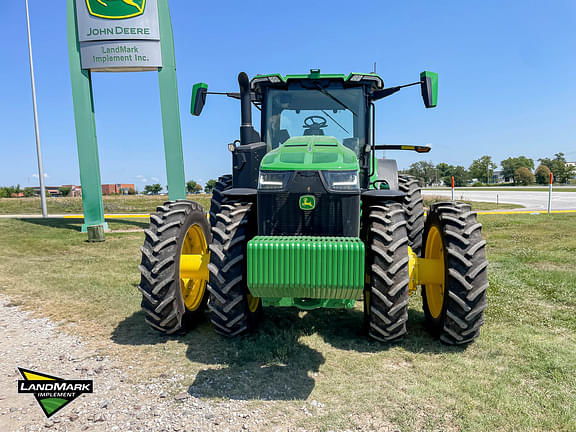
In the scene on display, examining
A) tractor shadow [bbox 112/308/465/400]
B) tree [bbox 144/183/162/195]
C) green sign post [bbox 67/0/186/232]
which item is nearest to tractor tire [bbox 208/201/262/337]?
tractor shadow [bbox 112/308/465/400]

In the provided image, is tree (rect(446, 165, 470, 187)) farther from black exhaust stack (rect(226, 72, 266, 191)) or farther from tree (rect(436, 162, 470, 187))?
black exhaust stack (rect(226, 72, 266, 191))

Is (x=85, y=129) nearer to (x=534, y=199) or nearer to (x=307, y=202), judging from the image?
(x=307, y=202)

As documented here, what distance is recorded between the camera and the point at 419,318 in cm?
490

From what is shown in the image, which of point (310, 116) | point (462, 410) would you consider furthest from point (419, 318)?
point (310, 116)

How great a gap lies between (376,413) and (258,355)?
129cm

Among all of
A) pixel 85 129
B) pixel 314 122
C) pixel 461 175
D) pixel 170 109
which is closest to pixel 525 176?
pixel 461 175

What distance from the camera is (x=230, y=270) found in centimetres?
374

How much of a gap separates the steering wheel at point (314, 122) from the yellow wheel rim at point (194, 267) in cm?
187

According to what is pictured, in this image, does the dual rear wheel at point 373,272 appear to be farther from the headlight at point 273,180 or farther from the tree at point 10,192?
the tree at point 10,192

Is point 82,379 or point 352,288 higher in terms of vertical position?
point 352,288

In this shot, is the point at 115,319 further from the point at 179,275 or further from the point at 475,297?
the point at 475,297

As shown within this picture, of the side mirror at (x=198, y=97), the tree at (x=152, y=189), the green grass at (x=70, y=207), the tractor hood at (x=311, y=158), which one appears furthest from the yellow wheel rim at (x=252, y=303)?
the tree at (x=152, y=189)

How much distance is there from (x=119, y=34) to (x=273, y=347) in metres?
11.9

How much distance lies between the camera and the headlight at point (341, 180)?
12.0ft
